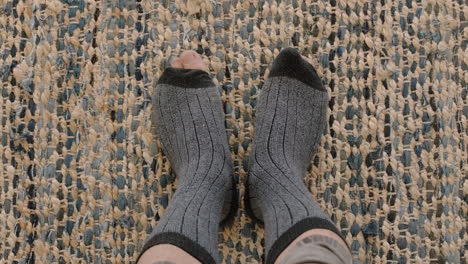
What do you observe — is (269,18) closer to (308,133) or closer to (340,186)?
(308,133)

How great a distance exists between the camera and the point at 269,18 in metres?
0.90

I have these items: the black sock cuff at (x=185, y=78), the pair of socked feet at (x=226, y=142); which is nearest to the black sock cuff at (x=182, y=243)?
the pair of socked feet at (x=226, y=142)

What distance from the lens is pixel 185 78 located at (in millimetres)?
875

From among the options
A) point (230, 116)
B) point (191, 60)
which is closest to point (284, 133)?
point (230, 116)

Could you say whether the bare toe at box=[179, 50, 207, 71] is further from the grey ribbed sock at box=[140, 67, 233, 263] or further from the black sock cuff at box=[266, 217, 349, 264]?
the black sock cuff at box=[266, 217, 349, 264]

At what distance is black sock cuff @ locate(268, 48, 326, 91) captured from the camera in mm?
863

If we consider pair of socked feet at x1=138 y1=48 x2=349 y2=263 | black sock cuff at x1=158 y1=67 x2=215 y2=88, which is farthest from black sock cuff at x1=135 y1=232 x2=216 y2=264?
black sock cuff at x1=158 y1=67 x2=215 y2=88

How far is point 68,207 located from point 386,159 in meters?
0.56

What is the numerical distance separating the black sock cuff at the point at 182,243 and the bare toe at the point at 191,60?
30cm

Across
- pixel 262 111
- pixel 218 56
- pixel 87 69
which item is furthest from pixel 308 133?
pixel 87 69

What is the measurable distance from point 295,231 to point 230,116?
0.82 ft

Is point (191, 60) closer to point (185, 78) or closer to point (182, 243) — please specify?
point (185, 78)

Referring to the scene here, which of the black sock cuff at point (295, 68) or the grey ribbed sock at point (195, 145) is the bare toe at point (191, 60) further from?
the black sock cuff at point (295, 68)

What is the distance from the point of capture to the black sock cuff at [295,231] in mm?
735
